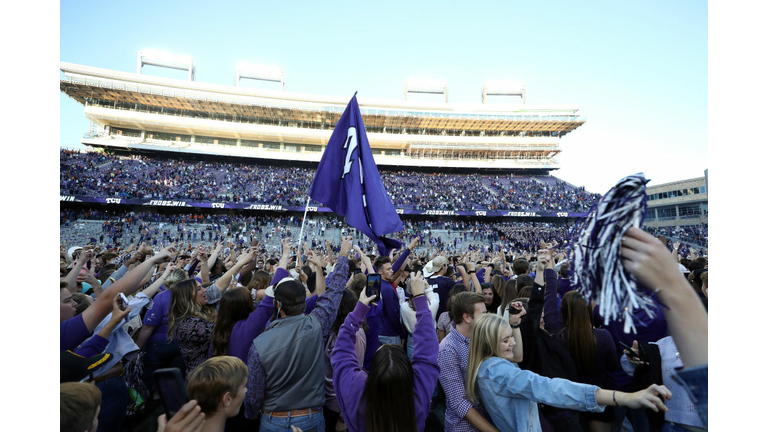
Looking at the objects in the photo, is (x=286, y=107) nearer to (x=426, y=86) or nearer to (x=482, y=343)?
(x=426, y=86)

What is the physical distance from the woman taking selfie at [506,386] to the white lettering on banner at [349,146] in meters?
3.39

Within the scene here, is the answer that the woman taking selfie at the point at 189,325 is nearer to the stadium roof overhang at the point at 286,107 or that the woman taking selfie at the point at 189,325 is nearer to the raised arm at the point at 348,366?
the raised arm at the point at 348,366

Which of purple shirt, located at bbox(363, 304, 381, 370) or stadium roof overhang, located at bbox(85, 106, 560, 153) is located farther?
stadium roof overhang, located at bbox(85, 106, 560, 153)

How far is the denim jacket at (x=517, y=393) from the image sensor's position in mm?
1874

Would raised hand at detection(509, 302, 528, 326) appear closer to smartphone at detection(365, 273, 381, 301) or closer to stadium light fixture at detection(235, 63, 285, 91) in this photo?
smartphone at detection(365, 273, 381, 301)

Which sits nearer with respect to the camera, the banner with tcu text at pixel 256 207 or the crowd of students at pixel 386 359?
the crowd of students at pixel 386 359

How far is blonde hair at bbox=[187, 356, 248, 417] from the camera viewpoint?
6.45 feet

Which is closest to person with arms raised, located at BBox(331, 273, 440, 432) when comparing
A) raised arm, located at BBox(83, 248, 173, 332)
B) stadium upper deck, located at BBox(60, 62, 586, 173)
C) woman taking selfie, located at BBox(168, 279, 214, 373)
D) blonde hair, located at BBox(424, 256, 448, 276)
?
raised arm, located at BBox(83, 248, 173, 332)

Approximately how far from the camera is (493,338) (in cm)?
224

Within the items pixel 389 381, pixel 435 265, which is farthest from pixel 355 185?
pixel 389 381

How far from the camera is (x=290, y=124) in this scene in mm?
49312

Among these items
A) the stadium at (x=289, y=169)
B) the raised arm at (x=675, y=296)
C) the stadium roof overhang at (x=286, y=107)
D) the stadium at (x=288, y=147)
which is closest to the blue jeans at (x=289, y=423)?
the raised arm at (x=675, y=296)

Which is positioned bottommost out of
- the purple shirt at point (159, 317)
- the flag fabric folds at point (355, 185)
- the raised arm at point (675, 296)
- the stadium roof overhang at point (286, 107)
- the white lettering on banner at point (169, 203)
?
the purple shirt at point (159, 317)

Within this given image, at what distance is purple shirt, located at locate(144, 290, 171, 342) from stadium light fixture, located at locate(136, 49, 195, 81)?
55.9 meters
